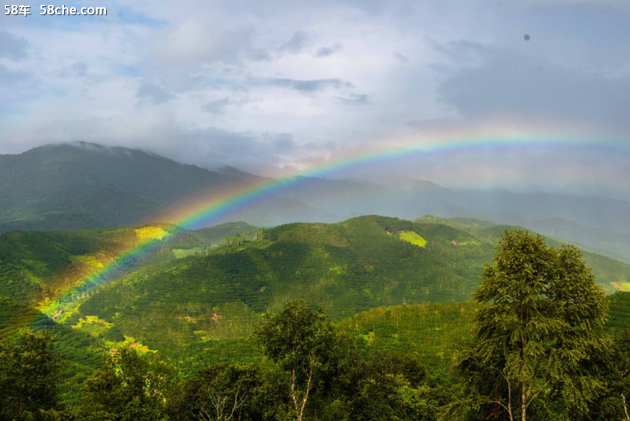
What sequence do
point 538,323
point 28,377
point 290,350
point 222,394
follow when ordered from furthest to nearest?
1. point 222,394
2. point 28,377
3. point 290,350
4. point 538,323

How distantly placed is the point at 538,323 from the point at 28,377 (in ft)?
136

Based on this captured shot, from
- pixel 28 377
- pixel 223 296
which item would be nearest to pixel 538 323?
pixel 28 377

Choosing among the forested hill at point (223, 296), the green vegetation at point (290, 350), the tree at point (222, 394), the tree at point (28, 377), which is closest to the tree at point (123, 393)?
the green vegetation at point (290, 350)

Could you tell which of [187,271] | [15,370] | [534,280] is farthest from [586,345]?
[187,271]

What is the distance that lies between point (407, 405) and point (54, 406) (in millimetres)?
35252

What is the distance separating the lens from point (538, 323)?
16391mm

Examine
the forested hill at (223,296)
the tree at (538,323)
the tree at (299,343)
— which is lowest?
the forested hill at (223,296)

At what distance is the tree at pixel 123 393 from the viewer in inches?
1022

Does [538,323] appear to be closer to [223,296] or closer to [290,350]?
[290,350]

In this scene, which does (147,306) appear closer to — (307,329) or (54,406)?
(54,406)

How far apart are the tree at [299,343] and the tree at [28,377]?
1998 centimetres

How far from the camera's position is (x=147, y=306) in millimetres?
157500

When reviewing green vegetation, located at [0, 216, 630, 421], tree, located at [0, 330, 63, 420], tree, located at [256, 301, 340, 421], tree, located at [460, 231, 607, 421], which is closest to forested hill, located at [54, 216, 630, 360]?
green vegetation, located at [0, 216, 630, 421]

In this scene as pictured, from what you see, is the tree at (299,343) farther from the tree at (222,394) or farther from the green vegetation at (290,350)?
the tree at (222,394)
